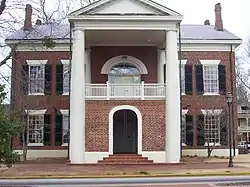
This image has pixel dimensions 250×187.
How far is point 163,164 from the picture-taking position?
2642 centimetres

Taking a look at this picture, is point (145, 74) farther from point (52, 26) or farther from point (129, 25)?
point (52, 26)

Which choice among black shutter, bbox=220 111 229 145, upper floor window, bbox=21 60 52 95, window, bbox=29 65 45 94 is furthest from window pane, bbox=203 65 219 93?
window, bbox=29 65 45 94

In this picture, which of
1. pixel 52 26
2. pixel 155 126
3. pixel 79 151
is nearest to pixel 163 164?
pixel 155 126

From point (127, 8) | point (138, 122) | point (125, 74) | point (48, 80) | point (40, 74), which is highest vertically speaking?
point (127, 8)

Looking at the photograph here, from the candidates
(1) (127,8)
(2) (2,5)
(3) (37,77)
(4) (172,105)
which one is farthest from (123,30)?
(2) (2,5)

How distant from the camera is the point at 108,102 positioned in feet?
92.1

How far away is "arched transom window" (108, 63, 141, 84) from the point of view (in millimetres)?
33156

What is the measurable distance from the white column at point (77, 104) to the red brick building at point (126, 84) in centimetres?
6

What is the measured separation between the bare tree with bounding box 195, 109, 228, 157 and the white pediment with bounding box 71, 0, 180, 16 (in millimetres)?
10654

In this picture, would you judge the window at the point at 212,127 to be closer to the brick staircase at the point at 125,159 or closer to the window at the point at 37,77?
the brick staircase at the point at 125,159

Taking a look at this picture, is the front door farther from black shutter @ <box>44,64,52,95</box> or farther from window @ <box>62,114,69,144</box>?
black shutter @ <box>44,64,52,95</box>

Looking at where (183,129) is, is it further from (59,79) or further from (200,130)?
(59,79)

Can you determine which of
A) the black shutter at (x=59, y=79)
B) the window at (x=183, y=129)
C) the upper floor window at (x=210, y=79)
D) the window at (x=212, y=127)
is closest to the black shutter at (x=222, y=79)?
the upper floor window at (x=210, y=79)

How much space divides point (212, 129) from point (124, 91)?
9871mm
